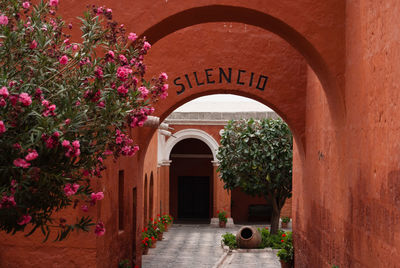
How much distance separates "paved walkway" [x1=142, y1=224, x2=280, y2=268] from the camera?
13711 mm

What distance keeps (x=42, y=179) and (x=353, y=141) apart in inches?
148

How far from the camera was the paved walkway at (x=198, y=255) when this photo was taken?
13.7 metres

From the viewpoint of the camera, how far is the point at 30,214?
4402mm

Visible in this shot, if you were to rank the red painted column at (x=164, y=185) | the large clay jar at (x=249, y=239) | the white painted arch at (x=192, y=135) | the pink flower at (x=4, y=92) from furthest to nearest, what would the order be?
the white painted arch at (x=192, y=135), the red painted column at (x=164, y=185), the large clay jar at (x=249, y=239), the pink flower at (x=4, y=92)

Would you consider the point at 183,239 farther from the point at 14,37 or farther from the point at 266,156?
the point at 14,37

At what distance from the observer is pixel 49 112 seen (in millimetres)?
3830

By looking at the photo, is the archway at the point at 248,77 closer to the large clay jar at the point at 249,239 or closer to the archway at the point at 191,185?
the large clay jar at the point at 249,239

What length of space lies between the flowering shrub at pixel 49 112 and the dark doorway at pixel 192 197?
72.1 ft

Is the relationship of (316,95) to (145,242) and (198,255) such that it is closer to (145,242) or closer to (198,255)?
(145,242)

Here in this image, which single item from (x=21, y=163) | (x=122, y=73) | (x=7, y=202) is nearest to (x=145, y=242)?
(x=122, y=73)

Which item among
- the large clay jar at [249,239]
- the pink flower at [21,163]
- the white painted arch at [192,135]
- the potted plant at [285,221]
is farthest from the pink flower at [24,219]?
the white painted arch at [192,135]

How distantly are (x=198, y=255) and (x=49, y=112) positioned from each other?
12.3 m

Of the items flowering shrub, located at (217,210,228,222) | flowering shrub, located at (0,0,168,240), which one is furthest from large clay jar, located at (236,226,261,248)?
flowering shrub, located at (0,0,168,240)

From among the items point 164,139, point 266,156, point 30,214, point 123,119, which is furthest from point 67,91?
point 164,139
